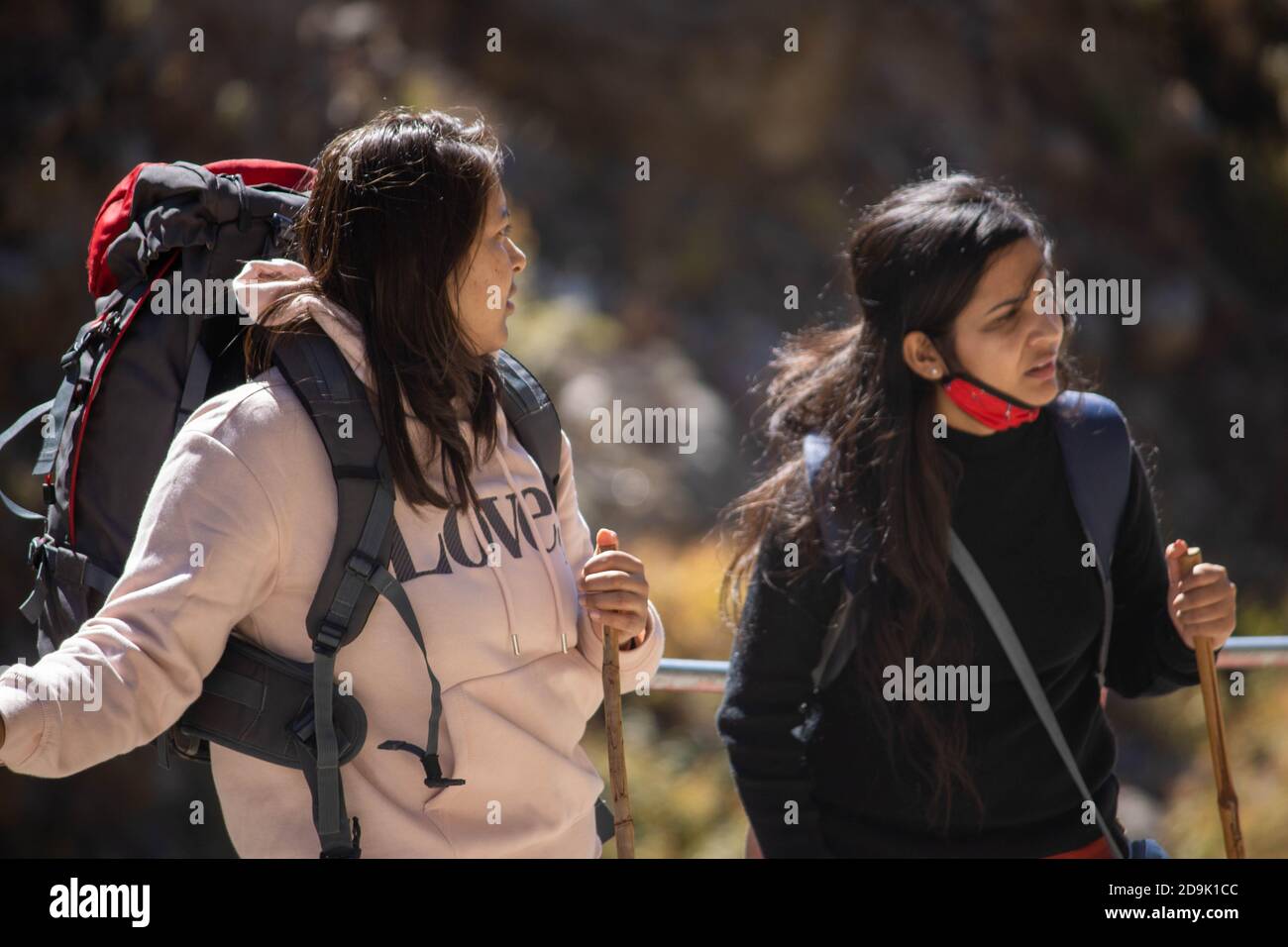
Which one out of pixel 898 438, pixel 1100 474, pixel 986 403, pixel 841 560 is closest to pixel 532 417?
pixel 841 560

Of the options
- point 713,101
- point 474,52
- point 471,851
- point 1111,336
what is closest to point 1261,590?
point 1111,336

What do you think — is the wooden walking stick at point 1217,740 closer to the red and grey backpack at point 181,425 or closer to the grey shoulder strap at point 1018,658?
the grey shoulder strap at point 1018,658

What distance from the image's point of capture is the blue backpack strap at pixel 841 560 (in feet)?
8.13

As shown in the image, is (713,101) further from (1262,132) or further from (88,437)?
(88,437)

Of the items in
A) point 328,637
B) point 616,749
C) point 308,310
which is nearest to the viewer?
point 328,637

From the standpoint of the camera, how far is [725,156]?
12594 mm

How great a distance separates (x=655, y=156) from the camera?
12.6m

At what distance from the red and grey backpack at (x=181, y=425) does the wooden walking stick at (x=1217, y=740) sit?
3.56ft

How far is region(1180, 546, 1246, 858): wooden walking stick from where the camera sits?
2.43m

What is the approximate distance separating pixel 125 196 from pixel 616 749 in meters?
1.15

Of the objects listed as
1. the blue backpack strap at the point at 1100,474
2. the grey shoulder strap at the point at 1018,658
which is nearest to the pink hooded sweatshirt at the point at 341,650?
the grey shoulder strap at the point at 1018,658
